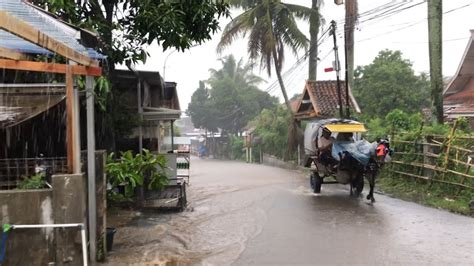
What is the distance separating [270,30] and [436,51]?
11905 mm

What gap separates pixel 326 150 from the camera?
1436 cm

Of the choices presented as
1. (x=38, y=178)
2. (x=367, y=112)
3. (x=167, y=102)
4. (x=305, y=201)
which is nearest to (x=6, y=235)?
(x=38, y=178)

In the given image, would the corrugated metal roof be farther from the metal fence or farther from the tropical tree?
the tropical tree

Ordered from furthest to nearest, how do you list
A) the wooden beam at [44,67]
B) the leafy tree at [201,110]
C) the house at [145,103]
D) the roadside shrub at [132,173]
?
the leafy tree at [201,110], the house at [145,103], the roadside shrub at [132,173], the wooden beam at [44,67]

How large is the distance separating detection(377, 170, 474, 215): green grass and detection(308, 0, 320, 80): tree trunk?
40.1 feet

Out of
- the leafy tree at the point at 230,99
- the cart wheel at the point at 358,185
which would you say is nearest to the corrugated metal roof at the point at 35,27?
the cart wheel at the point at 358,185

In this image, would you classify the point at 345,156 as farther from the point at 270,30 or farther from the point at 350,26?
the point at 270,30

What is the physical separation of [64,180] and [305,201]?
343 inches

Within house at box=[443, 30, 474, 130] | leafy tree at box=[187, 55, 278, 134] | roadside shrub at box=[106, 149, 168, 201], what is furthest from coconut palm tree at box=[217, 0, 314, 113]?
leafy tree at box=[187, 55, 278, 134]

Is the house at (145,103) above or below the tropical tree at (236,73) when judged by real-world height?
below

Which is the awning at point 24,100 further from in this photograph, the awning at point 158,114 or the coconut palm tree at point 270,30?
the coconut palm tree at point 270,30

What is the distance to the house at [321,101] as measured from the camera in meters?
23.6

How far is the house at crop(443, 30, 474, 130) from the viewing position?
70.3 feet

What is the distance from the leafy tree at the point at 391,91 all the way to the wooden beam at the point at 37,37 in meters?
21.8
